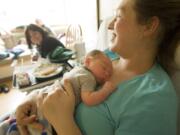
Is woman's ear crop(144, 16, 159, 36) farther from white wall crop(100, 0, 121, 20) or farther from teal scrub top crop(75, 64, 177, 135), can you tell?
white wall crop(100, 0, 121, 20)

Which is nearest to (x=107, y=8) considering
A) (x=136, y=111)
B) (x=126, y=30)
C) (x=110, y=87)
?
(x=126, y=30)

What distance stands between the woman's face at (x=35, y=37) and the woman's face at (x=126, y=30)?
114cm

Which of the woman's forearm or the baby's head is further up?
the baby's head

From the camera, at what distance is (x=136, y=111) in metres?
0.82

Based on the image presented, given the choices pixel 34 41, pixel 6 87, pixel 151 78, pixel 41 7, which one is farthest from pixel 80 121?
pixel 41 7

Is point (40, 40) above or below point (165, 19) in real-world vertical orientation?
below

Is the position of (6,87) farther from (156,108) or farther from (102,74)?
(156,108)

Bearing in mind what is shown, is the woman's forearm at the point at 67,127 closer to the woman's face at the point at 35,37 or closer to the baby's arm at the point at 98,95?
the baby's arm at the point at 98,95

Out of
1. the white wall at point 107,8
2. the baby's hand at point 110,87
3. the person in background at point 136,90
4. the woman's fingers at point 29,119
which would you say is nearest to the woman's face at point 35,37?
the white wall at point 107,8

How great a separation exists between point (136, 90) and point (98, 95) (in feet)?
0.53

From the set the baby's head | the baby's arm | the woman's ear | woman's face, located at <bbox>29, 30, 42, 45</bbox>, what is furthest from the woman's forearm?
woman's face, located at <bbox>29, 30, 42, 45</bbox>

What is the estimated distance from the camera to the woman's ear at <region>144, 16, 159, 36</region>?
2.97 ft

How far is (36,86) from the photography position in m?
1.42

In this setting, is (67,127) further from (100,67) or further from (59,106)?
(100,67)
